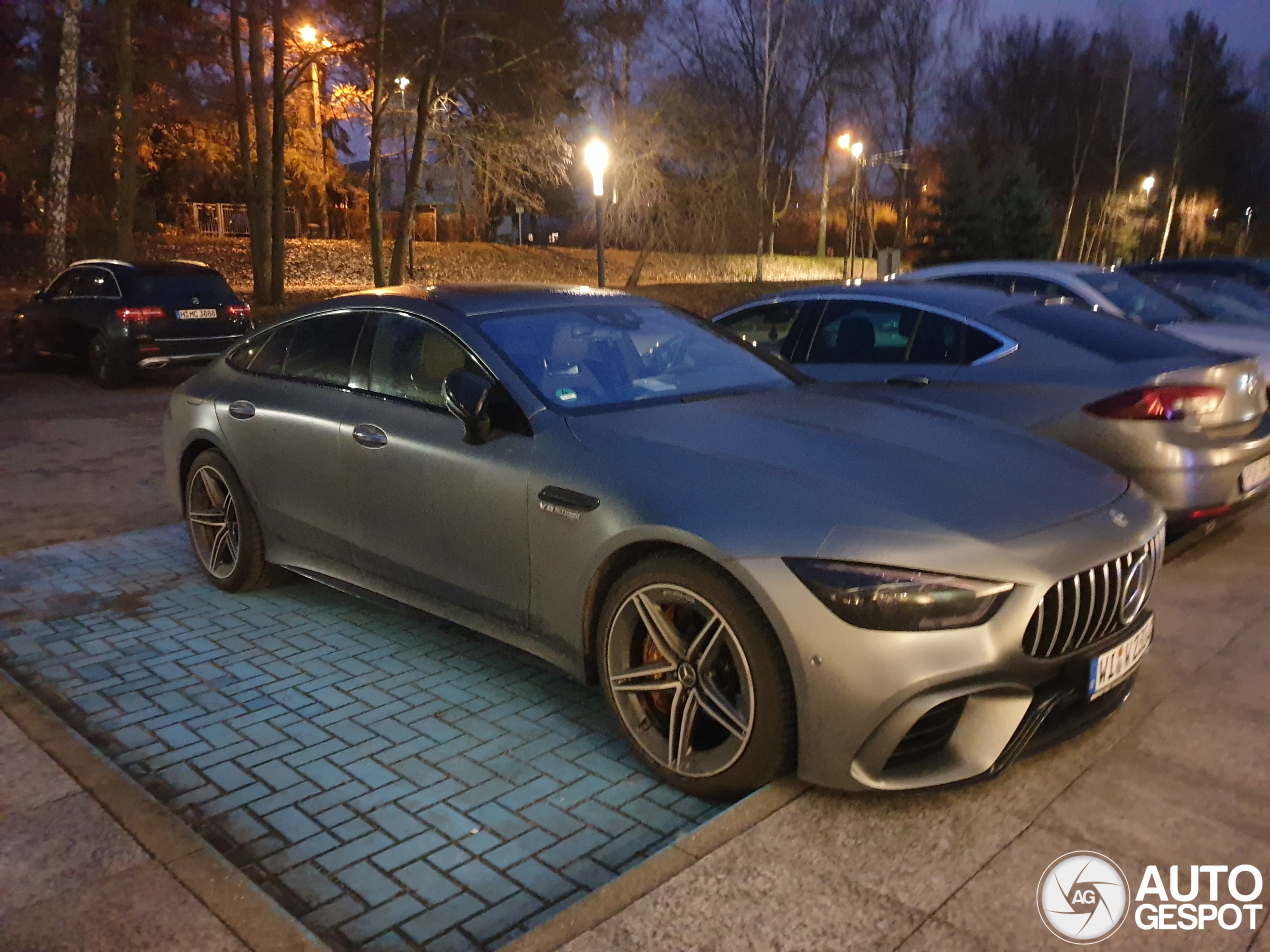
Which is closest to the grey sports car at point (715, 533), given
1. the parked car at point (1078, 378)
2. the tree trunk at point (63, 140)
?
the parked car at point (1078, 378)

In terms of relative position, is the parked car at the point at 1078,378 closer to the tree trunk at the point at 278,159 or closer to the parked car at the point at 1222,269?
the parked car at the point at 1222,269

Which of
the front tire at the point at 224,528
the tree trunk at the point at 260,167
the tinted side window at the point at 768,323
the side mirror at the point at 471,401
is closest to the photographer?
the side mirror at the point at 471,401

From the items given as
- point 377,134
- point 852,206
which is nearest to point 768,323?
point 377,134

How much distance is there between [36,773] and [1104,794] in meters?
3.33

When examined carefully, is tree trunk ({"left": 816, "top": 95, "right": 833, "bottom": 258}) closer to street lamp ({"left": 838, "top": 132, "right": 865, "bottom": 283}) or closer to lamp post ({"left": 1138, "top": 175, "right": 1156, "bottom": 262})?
street lamp ({"left": 838, "top": 132, "right": 865, "bottom": 283})

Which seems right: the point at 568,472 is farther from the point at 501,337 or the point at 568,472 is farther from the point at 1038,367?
the point at 1038,367

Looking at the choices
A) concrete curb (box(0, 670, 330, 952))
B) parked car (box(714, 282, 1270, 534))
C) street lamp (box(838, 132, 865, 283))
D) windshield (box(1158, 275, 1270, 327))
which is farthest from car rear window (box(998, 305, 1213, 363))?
street lamp (box(838, 132, 865, 283))

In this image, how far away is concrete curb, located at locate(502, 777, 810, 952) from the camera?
249cm

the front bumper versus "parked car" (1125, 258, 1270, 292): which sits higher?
"parked car" (1125, 258, 1270, 292)

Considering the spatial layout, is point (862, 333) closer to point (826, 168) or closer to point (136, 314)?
point (136, 314)

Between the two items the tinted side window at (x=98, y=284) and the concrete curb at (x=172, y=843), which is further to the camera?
the tinted side window at (x=98, y=284)

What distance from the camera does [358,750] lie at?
3.67m

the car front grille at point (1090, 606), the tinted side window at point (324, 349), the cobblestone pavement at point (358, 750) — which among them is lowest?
the cobblestone pavement at point (358, 750)

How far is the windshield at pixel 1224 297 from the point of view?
31.2 ft
